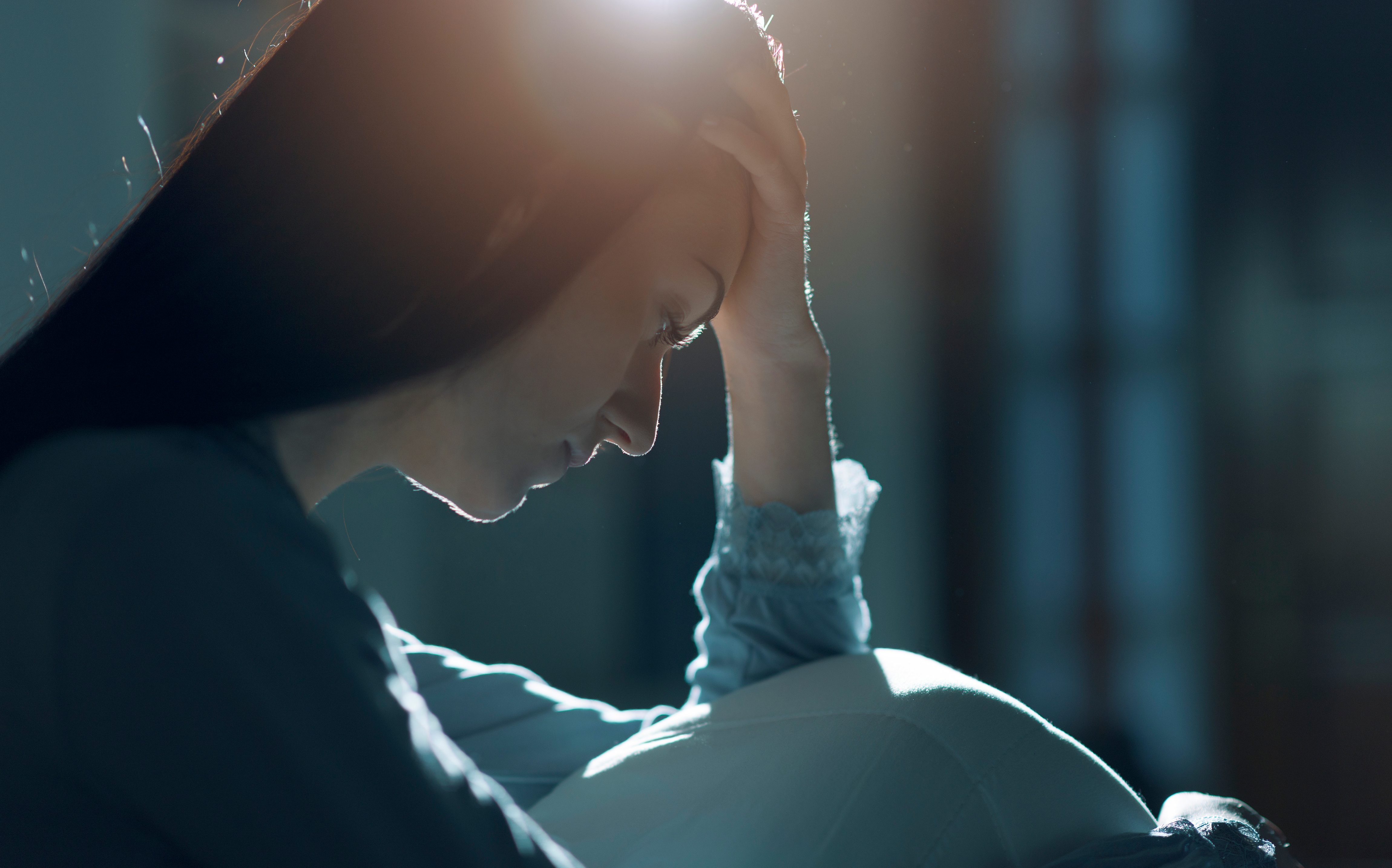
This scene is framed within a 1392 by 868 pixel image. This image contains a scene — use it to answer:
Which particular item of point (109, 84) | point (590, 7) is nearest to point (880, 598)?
point (590, 7)

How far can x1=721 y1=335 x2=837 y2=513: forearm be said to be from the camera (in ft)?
3.09

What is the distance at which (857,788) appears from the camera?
61cm

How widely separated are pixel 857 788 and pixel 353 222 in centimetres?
50

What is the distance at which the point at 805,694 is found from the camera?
74 centimetres

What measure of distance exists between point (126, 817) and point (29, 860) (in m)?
0.06

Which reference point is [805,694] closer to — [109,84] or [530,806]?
[530,806]

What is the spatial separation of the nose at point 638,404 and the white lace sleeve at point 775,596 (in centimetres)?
30

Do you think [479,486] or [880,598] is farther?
[880,598]

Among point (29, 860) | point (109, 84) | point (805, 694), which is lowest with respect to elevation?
point (805, 694)

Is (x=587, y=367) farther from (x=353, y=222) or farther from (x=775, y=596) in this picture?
(x=775, y=596)

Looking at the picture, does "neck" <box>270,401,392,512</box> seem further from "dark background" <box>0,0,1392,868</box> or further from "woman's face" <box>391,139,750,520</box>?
"dark background" <box>0,0,1392,868</box>

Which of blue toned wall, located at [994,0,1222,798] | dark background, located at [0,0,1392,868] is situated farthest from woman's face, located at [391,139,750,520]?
blue toned wall, located at [994,0,1222,798]

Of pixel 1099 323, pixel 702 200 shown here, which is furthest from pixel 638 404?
pixel 1099 323

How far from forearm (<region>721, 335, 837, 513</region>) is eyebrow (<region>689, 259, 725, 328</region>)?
0.79ft
